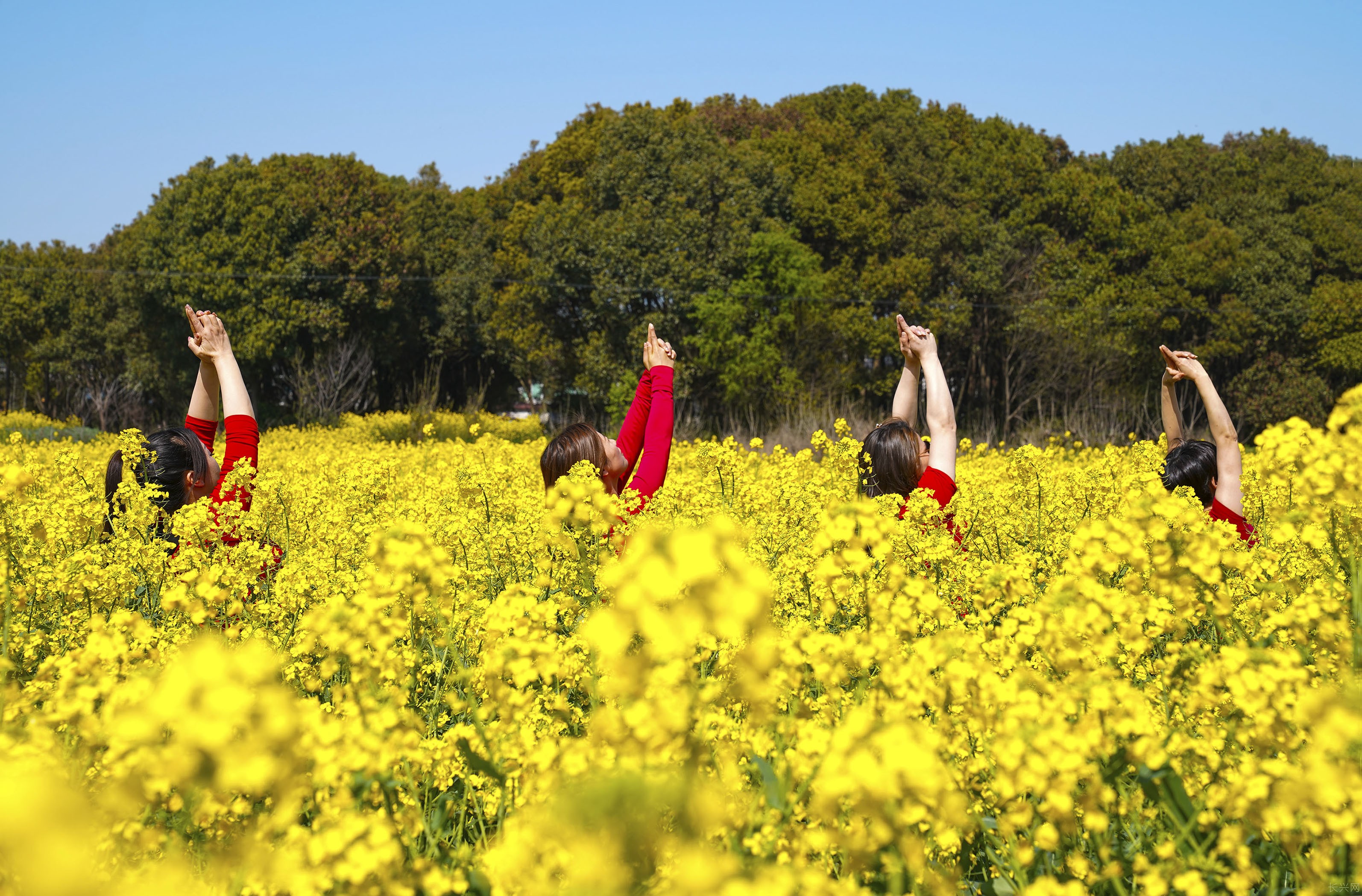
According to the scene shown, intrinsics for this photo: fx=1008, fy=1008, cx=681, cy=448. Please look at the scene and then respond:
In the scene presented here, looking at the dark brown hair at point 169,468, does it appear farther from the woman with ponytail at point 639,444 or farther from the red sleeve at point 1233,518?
the red sleeve at point 1233,518

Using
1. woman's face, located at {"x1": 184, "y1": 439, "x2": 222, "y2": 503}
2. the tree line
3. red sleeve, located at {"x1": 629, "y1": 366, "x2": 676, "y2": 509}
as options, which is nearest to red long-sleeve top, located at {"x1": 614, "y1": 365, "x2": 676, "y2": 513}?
red sleeve, located at {"x1": 629, "y1": 366, "x2": 676, "y2": 509}

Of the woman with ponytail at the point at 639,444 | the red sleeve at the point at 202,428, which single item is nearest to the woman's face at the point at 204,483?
the red sleeve at the point at 202,428

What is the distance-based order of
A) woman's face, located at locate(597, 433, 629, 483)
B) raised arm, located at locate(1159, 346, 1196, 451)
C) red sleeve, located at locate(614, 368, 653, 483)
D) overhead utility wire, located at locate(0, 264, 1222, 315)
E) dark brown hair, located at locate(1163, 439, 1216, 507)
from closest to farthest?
woman's face, located at locate(597, 433, 629, 483), dark brown hair, located at locate(1163, 439, 1216, 507), red sleeve, located at locate(614, 368, 653, 483), raised arm, located at locate(1159, 346, 1196, 451), overhead utility wire, located at locate(0, 264, 1222, 315)

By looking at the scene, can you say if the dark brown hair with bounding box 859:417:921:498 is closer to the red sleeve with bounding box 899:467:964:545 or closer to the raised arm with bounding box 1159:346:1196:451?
the red sleeve with bounding box 899:467:964:545

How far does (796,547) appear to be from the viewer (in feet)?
12.3

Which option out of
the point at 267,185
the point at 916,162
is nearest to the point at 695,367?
the point at 916,162

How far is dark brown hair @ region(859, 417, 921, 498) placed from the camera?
4.20 metres

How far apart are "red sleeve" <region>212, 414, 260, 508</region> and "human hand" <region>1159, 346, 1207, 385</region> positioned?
3.90 meters

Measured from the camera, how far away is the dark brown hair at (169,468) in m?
4.11

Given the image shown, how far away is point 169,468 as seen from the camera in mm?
4125

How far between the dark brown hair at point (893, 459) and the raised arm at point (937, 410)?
11 cm

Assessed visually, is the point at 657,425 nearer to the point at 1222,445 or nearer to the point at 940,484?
the point at 940,484

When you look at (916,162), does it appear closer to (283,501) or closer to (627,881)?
(283,501)

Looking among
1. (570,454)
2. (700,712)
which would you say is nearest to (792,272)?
(570,454)
